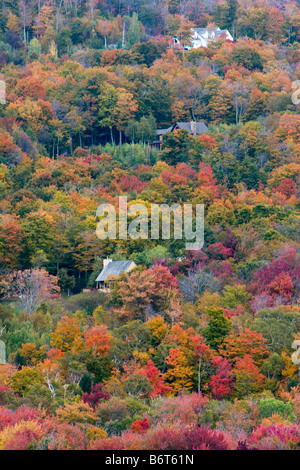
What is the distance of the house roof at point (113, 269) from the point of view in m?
46.7

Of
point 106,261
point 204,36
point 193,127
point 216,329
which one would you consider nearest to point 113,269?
point 106,261

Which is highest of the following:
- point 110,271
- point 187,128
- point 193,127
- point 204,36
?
point 204,36

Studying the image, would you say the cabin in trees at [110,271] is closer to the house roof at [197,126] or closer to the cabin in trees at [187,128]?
the cabin in trees at [187,128]

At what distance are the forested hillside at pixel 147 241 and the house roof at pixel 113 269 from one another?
4.91 ft

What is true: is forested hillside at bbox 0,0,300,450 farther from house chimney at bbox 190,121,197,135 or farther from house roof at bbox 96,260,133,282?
house chimney at bbox 190,121,197,135

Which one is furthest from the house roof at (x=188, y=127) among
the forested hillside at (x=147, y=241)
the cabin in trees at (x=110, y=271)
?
the cabin in trees at (x=110, y=271)

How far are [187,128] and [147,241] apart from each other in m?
22.2

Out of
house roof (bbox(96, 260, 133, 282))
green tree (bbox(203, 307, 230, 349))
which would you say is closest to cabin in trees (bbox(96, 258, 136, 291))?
house roof (bbox(96, 260, 133, 282))

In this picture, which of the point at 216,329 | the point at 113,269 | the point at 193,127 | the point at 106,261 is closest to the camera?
the point at 216,329

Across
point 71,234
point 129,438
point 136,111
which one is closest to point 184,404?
point 129,438

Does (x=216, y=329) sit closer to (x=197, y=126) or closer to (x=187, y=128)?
(x=187, y=128)

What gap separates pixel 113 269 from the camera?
47.5 metres

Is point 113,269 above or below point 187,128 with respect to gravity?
below
